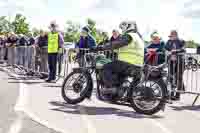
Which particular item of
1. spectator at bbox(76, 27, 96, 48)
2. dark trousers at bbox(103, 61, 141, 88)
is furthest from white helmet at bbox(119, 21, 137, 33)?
spectator at bbox(76, 27, 96, 48)

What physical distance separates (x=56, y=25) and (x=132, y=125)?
27.3 ft

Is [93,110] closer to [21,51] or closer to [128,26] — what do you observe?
[128,26]

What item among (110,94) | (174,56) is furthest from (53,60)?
(110,94)

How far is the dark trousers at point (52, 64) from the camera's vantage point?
15.9 meters

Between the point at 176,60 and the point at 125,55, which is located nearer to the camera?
the point at 125,55

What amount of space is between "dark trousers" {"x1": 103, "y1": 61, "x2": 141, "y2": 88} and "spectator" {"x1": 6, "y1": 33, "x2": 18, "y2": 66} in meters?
12.0

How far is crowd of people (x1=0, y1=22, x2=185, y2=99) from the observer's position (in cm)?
966

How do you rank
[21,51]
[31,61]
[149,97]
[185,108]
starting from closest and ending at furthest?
1. [149,97]
2. [185,108]
3. [31,61]
4. [21,51]

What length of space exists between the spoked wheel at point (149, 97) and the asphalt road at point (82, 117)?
15 centimetres

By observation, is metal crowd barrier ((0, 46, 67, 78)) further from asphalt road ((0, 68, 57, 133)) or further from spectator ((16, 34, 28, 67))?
asphalt road ((0, 68, 57, 133))

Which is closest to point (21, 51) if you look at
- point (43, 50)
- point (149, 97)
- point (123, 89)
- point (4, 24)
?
point (43, 50)

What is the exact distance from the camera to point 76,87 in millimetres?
10047

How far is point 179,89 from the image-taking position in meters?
11.8

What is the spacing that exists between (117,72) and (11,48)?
12.9m
